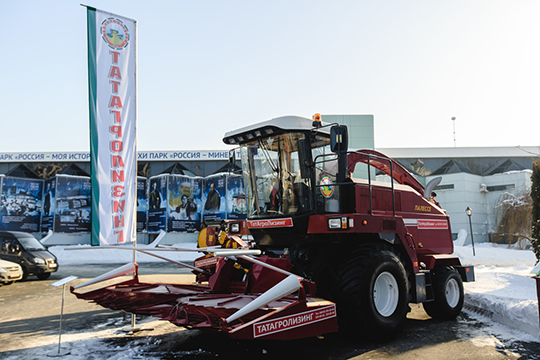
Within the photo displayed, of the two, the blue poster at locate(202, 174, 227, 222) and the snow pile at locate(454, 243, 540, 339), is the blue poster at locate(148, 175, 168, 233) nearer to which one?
the blue poster at locate(202, 174, 227, 222)

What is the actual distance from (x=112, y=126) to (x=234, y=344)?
187 inches

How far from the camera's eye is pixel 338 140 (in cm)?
549

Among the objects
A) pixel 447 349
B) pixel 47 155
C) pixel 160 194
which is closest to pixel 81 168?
pixel 47 155

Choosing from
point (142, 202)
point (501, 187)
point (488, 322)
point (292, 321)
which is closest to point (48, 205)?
point (142, 202)

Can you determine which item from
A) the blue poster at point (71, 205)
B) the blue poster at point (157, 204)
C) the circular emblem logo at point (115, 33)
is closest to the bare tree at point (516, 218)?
the circular emblem logo at point (115, 33)

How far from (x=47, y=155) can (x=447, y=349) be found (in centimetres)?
3691

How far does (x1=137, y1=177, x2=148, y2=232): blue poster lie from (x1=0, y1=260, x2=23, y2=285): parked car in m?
18.6

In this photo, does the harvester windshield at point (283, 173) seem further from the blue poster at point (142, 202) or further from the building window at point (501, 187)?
the building window at point (501, 187)

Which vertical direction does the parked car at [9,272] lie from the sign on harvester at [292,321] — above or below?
below

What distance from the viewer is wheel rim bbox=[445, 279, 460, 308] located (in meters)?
7.40

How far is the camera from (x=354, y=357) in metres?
4.84

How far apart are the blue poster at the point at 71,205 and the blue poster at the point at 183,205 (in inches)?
255

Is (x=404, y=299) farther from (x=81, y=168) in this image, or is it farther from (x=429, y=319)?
(x=81, y=168)

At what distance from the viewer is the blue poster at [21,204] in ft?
103
